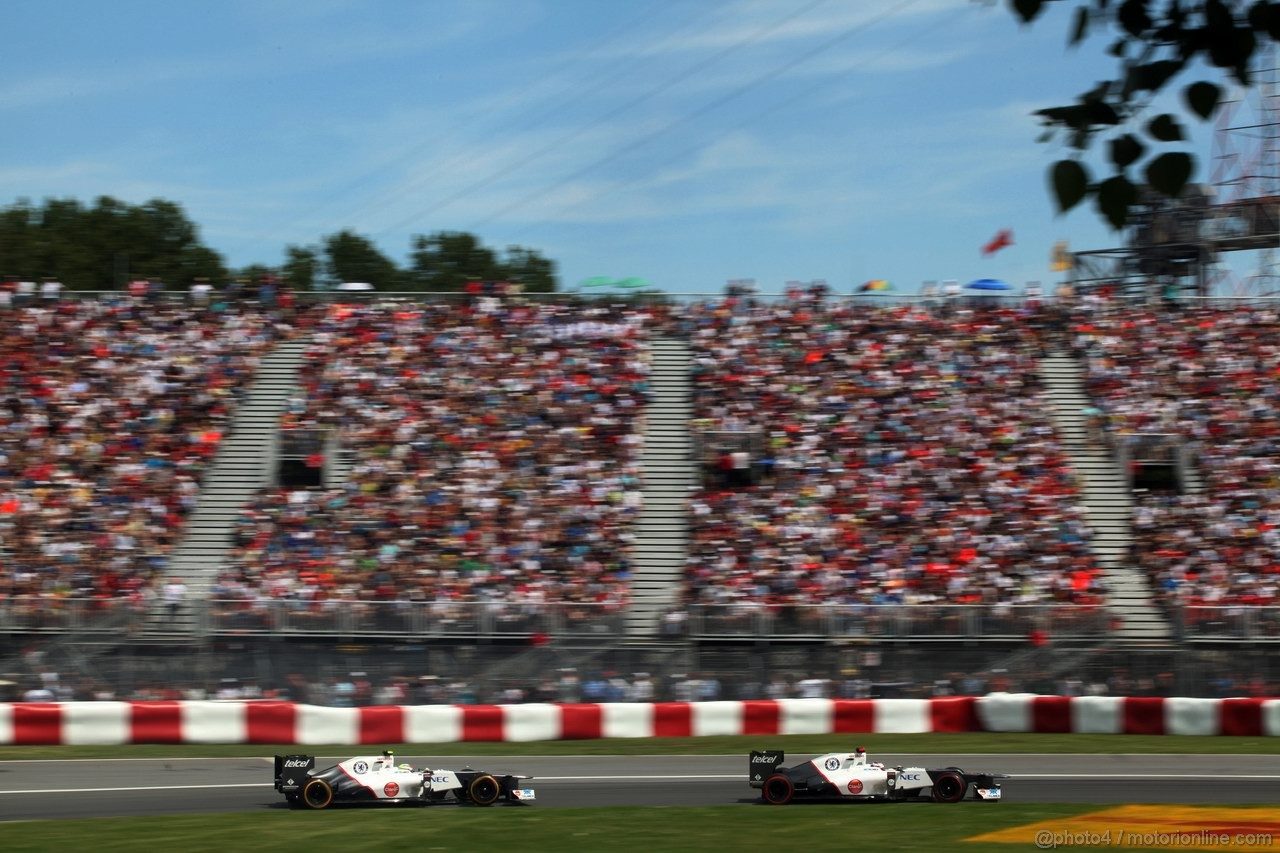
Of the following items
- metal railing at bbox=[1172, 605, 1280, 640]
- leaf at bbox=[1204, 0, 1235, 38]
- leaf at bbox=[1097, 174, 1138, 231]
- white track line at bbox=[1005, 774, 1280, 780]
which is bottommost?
white track line at bbox=[1005, 774, 1280, 780]

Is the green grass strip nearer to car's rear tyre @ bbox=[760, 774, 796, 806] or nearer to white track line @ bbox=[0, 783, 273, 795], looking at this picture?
white track line @ bbox=[0, 783, 273, 795]

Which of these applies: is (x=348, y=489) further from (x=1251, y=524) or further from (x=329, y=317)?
(x=1251, y=524)

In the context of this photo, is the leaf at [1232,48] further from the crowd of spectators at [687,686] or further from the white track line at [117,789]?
the crowd of spectators at [687,686]

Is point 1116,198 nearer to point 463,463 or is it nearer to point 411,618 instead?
point 411,618

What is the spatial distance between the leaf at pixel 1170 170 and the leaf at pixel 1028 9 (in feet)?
1.69

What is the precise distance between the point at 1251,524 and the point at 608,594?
980cm

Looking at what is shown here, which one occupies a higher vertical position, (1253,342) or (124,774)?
(1253,342)

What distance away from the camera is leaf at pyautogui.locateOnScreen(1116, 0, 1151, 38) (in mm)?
3758

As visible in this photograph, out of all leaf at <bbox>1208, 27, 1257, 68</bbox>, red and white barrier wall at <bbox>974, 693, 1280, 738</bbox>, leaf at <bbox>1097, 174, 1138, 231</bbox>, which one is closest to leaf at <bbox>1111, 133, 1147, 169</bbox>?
leaf at <bbox>1097, 174, 1138, 231</bbox>

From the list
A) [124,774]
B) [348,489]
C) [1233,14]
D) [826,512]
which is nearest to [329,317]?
[348,489]

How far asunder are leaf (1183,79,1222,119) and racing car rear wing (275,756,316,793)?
1064 centimetres

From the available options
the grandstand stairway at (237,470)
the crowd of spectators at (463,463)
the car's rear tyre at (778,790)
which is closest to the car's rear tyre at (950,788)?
the car's rear tyre at (778,790)

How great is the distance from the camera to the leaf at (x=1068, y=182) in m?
3.56

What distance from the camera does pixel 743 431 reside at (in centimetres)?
2341
